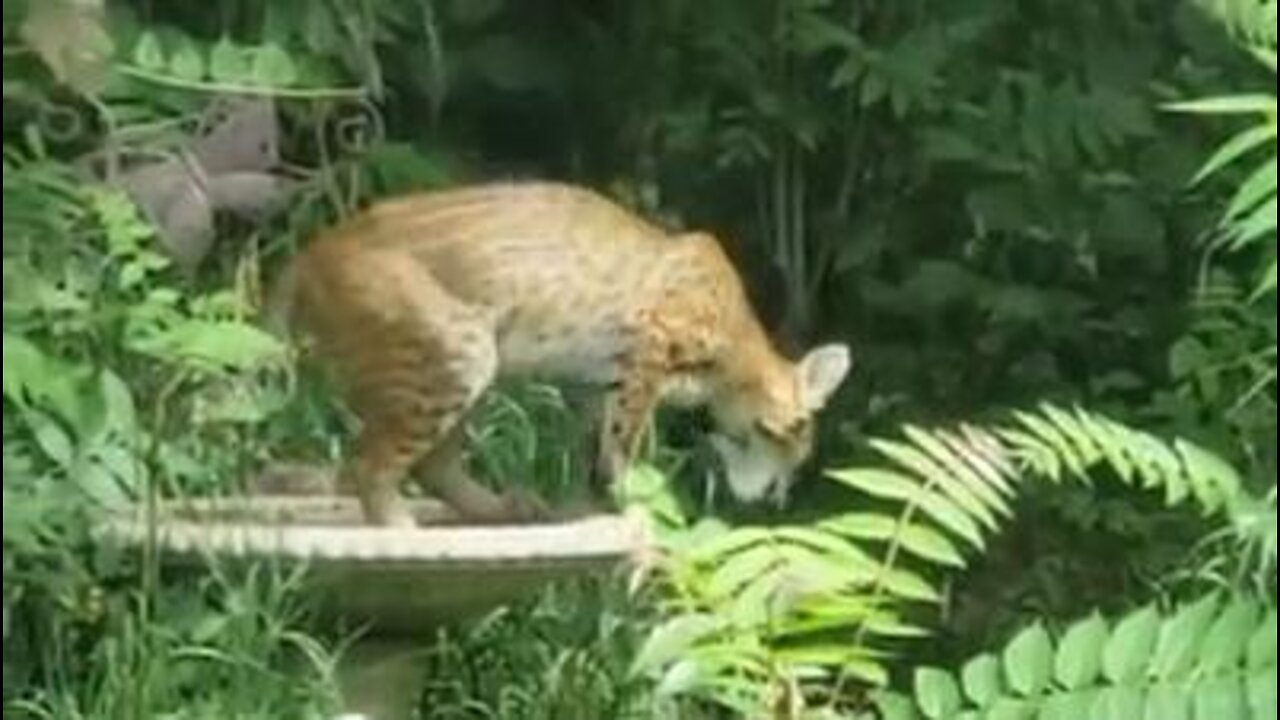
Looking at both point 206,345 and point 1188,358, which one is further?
point 1188,358

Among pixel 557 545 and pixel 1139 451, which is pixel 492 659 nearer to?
pixel 557 545

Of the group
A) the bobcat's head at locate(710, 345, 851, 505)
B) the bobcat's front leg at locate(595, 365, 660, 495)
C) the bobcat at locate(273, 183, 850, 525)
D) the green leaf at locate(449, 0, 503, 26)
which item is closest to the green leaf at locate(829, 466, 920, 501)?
the bobcat at locate(273, 183, 850, 525)

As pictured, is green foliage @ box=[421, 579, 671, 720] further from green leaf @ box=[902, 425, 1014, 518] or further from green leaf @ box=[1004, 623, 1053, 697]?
green leaf @ box=[1004, 623, 1053, 697]

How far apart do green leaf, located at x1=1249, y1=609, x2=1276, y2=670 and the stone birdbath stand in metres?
0.92

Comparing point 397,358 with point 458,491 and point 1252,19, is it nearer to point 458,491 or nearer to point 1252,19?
point 458,491

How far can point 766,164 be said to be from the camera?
20.5ft

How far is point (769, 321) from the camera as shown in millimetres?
6316

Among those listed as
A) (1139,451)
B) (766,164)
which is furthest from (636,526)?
(766,164)

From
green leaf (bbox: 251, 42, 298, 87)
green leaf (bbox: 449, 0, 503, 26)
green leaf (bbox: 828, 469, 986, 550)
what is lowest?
green leaf (bbox: 828, 469, 986, 550)

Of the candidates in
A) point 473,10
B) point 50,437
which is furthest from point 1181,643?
point 473,10

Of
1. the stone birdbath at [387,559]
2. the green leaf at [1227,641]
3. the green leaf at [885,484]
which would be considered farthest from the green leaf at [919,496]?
the stone birdbath at [387,559]

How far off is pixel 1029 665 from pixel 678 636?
0.58 m

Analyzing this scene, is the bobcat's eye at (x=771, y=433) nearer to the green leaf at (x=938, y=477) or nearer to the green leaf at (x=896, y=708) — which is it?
the green leaf at (x=896, y=708)

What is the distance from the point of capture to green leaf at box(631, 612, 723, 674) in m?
4.53
